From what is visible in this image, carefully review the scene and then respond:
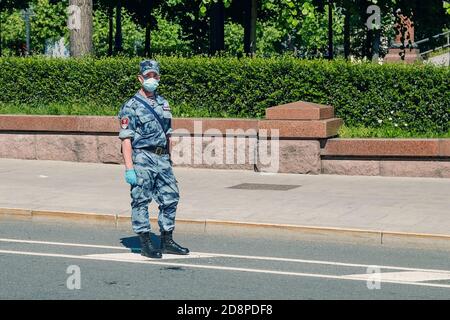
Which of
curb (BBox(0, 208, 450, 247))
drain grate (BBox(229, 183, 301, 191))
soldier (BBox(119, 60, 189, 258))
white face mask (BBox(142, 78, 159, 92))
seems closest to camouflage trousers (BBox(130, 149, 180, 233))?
soldier (BBox(119, 60, 189, 258))

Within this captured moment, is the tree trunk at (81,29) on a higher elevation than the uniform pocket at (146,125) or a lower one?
higher

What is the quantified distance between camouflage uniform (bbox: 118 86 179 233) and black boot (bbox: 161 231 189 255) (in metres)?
0.30

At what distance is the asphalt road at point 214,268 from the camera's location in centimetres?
931

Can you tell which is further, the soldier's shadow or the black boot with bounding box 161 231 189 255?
the soldier's shadow

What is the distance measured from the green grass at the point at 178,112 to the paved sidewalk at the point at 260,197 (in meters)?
1.04

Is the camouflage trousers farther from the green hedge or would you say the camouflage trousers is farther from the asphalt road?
the green hedge

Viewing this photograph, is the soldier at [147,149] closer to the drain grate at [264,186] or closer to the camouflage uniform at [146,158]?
the camouflage uniform at [146,158]

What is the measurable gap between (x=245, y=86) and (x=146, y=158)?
841 cm

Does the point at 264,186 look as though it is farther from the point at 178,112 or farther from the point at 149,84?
the point at 149,84

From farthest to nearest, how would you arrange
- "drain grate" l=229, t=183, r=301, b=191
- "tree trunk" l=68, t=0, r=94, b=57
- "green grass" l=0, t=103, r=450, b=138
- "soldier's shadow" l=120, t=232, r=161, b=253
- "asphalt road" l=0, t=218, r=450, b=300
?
"tree trunk" l=68, t=0, r=94, b=57, "green grass" l=0, t=103, r=450, b=138, "drain grate" l=229, t=183, r=301, b=191, "soldier's shadow" l=120, t=232, r=161, b=253, "asphalt road" l=0, t=218, r=450, b=300

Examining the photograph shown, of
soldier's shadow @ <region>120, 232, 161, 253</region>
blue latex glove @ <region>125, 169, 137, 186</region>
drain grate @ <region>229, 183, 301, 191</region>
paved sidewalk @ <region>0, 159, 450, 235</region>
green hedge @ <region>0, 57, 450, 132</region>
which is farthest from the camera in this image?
green hedge @ <region>0, 57, 450, 132</region>

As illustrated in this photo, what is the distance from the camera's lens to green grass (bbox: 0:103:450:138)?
17.6m

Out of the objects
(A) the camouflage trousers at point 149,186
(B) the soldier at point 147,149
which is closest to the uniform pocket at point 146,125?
(B) the soldier at point 147,149
